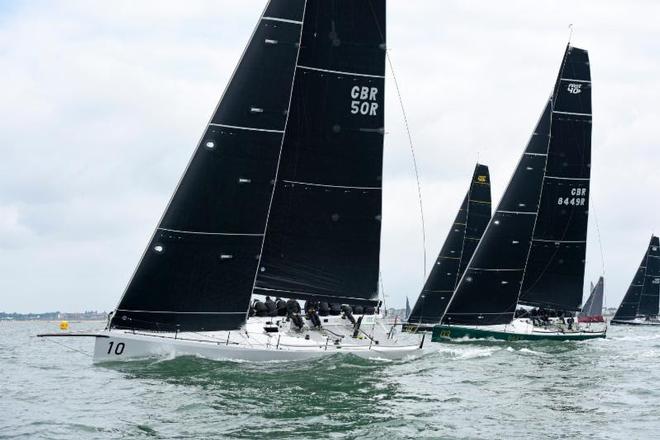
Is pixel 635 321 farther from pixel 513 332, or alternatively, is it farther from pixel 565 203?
pixel 513 332

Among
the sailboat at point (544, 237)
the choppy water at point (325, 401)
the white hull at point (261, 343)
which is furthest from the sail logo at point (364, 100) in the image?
the sailboat at point (544, 237)

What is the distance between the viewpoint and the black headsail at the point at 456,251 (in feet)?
202

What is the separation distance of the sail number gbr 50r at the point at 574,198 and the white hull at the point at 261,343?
2357 centimetres

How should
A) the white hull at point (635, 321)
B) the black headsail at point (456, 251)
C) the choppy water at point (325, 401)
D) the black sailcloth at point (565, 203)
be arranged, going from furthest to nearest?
1. the white hull at point (635, 321)
2. the black headsail at point (456, 251)
3. the black sailcloth at point (565, 203)
4. the choppy water at point (325, 401)

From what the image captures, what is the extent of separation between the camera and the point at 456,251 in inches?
2467

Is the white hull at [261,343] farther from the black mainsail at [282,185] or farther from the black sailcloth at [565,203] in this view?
the black sailcloth at [565,203]

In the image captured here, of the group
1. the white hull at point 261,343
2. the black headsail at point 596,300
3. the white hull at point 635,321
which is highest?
the black headsail at point 596,300

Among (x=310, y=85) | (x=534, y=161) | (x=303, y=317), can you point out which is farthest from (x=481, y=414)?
(x=534, y=161)

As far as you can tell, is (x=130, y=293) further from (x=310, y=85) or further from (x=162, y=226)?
(x=310, y=85)

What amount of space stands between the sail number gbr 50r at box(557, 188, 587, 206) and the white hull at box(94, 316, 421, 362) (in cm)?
2357

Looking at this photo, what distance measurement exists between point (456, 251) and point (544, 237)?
37.3 feet

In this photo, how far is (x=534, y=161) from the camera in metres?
51.1

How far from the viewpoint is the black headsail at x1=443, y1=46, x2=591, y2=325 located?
4900cm

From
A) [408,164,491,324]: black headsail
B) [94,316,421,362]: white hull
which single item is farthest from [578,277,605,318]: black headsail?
[94,316,421,362]: white hull
